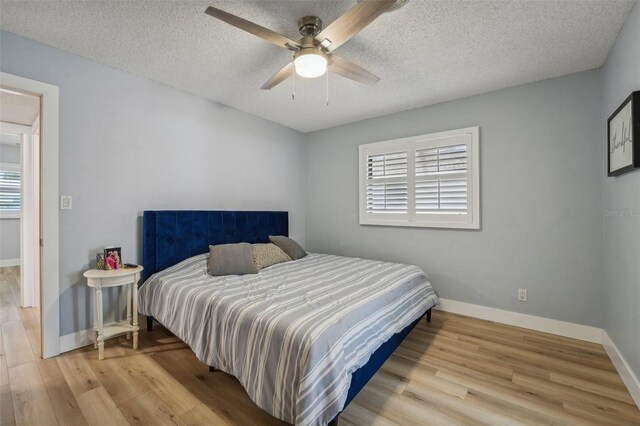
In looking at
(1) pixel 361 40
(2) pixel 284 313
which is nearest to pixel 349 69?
(1) pixel 361 40

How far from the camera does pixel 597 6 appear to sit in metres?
1.77

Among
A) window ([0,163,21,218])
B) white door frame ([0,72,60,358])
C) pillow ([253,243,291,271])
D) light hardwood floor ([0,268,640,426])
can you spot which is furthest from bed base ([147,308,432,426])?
window ([0,163,21,218])

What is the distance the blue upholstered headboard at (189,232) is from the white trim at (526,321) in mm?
2518

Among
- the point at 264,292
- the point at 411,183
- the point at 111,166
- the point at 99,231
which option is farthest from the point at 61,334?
the point at 411,183

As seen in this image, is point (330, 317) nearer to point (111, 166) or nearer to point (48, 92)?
point (111, 166)

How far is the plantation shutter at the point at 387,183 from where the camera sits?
362cm

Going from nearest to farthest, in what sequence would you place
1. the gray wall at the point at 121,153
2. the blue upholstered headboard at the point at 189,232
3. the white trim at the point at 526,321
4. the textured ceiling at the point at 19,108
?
the gray wall at the point at 121,153 → the white trim at the point at 526,321 → the blue upholstered headboard at the point at 189,232 → the textured ceiling at the point at 19,108

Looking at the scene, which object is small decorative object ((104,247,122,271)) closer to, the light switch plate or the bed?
the bed

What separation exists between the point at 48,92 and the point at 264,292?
91.3 inches

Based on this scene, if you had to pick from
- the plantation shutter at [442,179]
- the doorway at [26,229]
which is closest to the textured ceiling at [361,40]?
the plantation shutter at [442,179]

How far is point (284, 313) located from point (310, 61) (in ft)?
5.13

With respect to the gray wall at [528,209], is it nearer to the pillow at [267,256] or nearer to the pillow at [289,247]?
the pillow at [289,247]

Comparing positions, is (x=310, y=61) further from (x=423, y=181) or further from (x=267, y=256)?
(x=423, y=181)

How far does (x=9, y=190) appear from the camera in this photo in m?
5.79
